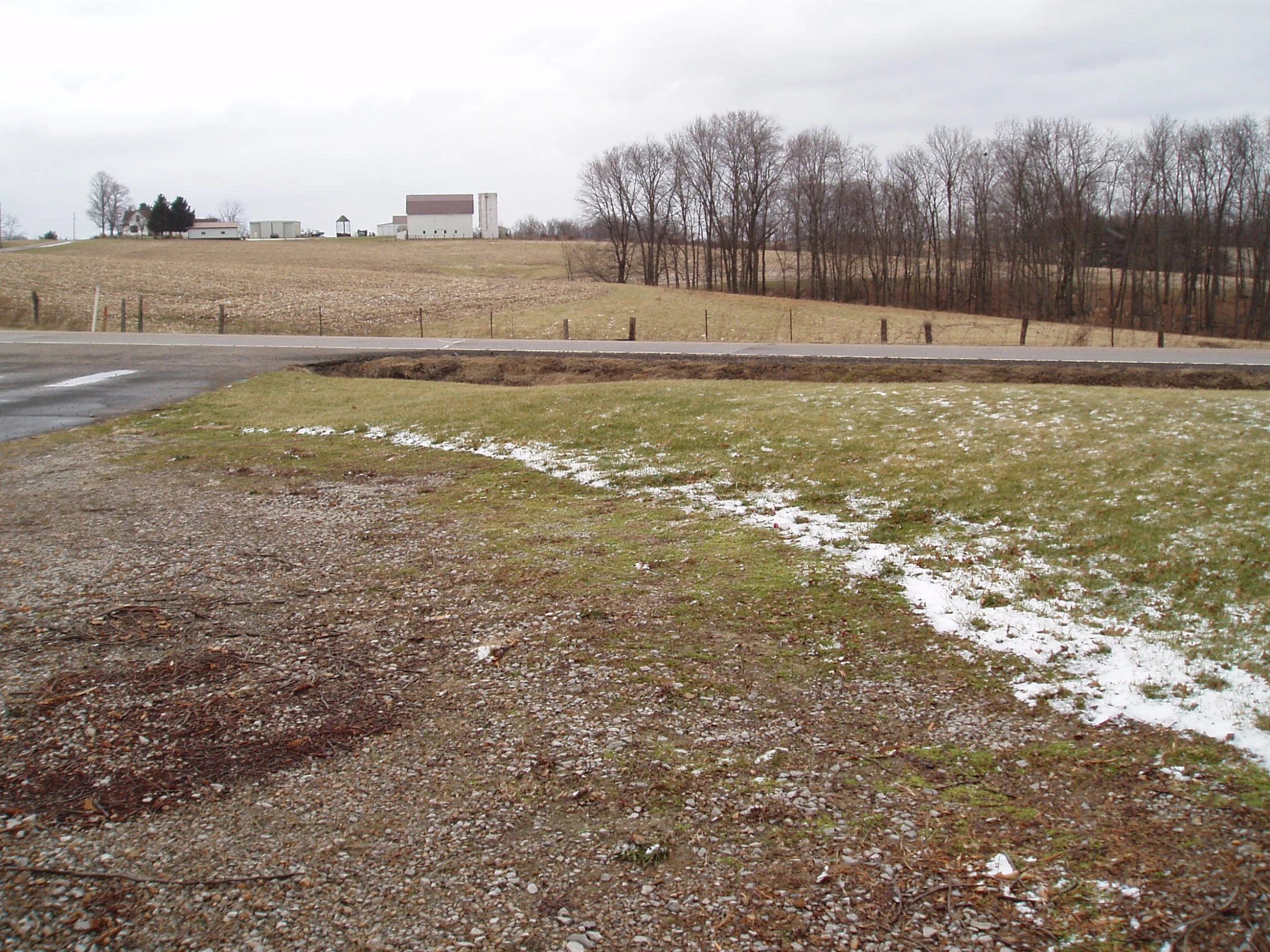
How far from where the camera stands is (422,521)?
338 inches

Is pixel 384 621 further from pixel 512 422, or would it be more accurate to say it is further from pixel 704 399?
pixel 704 399

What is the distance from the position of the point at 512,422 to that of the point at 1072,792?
10.9 meters

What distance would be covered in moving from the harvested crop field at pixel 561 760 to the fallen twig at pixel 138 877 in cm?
2

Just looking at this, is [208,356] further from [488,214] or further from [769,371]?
[488,214]

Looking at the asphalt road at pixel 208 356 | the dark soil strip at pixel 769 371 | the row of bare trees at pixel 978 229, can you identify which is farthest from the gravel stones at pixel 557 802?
the row of bare trees at pixel 978 229

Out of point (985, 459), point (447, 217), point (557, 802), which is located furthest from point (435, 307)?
point (447, 217)

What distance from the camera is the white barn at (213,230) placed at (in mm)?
121500

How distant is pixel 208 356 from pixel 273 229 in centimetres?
11455

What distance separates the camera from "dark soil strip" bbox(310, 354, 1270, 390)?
60.9ft

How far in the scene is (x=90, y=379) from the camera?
19734mm

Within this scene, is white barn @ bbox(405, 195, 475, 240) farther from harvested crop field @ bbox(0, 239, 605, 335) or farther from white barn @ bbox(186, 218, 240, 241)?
harvested crop field @ bbox(0, 239, 605, 335)

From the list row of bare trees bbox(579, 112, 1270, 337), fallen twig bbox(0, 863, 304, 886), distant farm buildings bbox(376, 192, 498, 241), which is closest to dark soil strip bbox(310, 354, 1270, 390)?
fallen twig bbox(0, 863, 304, 886)

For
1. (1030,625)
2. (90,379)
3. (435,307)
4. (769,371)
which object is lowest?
(1030,625)

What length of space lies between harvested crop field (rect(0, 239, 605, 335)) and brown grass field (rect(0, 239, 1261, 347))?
5.9 inches
